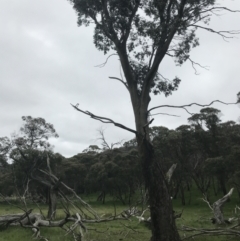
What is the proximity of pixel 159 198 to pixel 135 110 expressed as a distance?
7.24 ft

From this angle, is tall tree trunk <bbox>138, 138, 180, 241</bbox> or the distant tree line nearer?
tall tree trunk <bbox>138, 138, 180, 241</bbox>

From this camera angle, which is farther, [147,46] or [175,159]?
[175,159]

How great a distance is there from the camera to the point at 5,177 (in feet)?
107

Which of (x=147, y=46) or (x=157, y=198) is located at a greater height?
(x=147, y=46)

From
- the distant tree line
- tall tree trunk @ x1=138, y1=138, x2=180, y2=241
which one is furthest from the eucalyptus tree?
the distant tree line

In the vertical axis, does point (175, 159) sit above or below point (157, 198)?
above

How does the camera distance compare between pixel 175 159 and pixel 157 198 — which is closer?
pixel 157 198

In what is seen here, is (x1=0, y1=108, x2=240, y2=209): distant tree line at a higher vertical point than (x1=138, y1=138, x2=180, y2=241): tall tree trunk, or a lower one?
higher

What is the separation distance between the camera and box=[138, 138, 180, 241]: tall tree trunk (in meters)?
6.29

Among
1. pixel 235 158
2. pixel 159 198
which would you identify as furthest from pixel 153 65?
pixel 235 158

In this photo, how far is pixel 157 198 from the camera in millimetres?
6434

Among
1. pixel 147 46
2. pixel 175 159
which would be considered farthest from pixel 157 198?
pixel 175 159

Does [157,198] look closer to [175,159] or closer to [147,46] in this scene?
[147,46]

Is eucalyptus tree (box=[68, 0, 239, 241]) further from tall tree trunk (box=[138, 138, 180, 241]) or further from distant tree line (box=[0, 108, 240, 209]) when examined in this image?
distant tree line (box=[0, 108, 240, 209])
